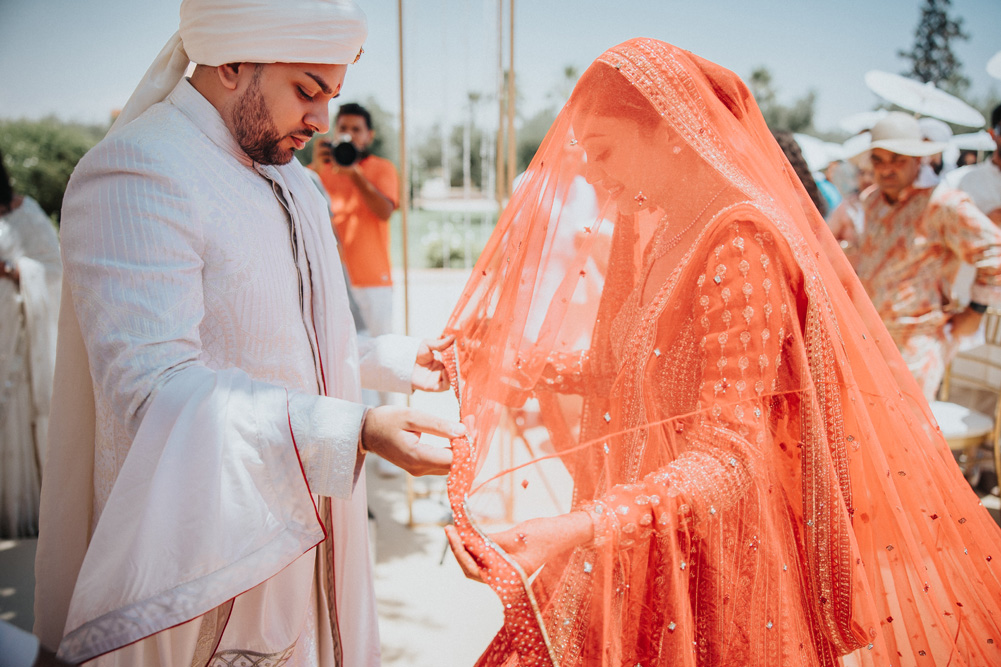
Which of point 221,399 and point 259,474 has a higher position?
point 221,399

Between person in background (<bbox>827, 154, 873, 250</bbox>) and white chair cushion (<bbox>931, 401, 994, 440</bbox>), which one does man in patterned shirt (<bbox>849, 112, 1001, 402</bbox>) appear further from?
person in background (<bbox>827, 154, 873, 250</bbox>)

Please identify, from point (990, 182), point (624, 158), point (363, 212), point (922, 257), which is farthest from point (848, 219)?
point (624, 158)

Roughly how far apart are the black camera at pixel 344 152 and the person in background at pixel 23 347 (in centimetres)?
171

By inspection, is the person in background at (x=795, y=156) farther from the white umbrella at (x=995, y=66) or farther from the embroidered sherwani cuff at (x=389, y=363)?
the white umbrella at (x=995, y=66)

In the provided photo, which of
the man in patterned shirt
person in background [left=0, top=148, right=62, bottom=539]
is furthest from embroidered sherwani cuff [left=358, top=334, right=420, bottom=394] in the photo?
the man in patterned shirt

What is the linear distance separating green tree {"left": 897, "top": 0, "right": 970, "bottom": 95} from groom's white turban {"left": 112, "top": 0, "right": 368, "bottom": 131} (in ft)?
126

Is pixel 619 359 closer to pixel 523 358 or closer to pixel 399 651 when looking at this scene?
pixel 523 358

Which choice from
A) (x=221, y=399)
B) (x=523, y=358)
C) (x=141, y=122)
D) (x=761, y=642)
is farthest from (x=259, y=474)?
(x=761, y=642)

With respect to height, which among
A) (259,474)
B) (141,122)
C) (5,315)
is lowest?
(5,315)

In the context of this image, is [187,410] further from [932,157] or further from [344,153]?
[932,157]

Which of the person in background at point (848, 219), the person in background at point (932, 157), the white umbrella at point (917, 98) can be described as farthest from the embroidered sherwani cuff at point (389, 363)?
the white umbrella at point (917, 98)

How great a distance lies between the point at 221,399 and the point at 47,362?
3.03 metres

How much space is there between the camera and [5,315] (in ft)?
10.8

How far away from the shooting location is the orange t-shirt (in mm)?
4445
